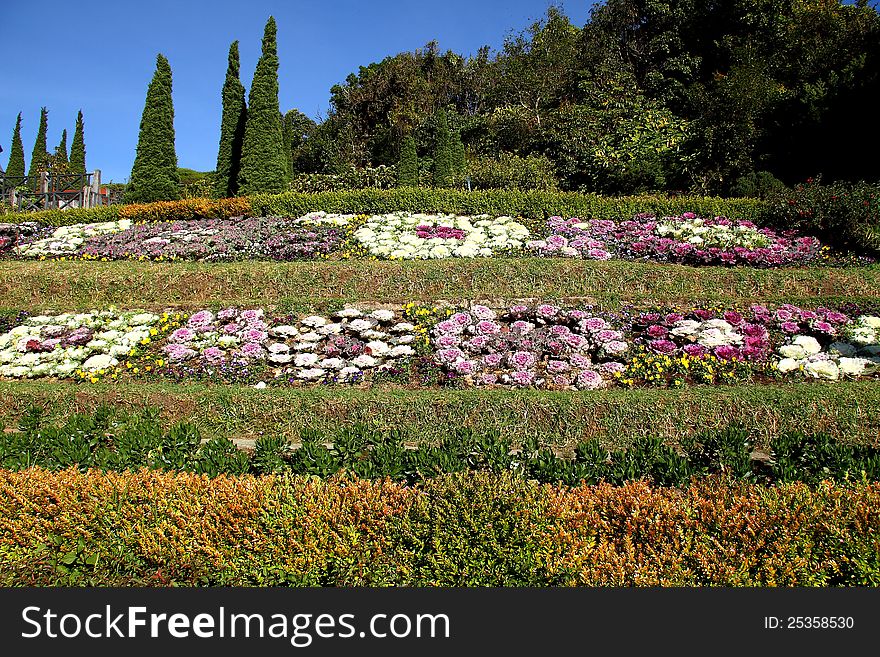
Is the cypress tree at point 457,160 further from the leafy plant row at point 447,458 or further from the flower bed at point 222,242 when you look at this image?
the leafy plant row at point 447,458

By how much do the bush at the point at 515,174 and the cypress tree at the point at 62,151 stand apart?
1541 inches

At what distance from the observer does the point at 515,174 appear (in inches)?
839

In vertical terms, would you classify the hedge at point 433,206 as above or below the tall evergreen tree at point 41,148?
below

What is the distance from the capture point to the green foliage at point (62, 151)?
47.7 metres

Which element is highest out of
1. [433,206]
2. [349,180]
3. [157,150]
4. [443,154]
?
[443,154]

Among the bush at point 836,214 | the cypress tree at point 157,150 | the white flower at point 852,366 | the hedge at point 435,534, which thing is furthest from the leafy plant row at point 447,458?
the cypress tree at point 157,150

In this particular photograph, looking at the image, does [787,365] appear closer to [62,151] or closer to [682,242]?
[682,242]

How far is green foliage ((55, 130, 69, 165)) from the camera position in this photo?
47.7 metres

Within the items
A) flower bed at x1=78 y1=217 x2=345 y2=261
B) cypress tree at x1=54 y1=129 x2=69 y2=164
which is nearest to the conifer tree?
cypress tree at x1=54 y1=129 x2=69 y2=164

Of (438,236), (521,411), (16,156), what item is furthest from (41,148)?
(521,411)

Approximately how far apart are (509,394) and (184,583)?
2947 millimetres

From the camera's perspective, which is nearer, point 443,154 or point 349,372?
point 349,372

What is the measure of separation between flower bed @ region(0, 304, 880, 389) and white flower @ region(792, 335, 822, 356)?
0.02 m

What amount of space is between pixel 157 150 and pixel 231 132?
4.04 meters
